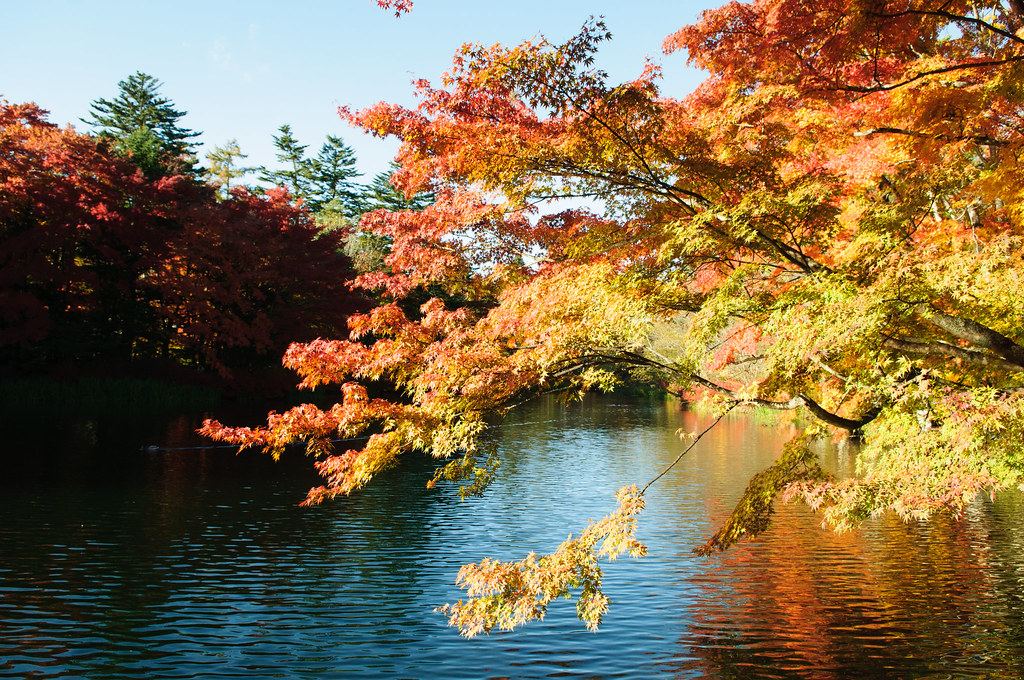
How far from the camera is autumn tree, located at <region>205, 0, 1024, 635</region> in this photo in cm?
579

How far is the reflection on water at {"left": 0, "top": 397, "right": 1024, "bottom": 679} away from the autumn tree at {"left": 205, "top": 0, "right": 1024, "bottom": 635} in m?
1.16

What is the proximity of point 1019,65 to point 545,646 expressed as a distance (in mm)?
6777

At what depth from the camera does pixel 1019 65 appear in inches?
247

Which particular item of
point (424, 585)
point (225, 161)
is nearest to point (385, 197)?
point (225, 161)

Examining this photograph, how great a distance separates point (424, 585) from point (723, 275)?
16.8 feet

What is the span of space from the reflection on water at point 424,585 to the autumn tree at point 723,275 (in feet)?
3.80

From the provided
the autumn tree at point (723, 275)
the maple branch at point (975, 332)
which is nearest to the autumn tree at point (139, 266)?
the autumn tree at point (723, 275)

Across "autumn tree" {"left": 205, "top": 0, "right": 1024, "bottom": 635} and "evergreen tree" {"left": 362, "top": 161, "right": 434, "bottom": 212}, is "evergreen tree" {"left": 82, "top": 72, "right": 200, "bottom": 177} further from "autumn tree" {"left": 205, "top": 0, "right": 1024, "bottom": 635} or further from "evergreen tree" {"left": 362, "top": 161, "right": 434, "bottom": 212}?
"autumn tree" {"left": 205, "top": 0, "right": 1024, "bottom": 635}

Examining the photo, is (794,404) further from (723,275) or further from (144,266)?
(144,266)

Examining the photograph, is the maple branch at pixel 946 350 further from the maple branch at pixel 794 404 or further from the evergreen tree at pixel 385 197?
the evergreen tree at pixel 385 197

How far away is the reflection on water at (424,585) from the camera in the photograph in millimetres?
6629

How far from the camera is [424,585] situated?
8.84 m

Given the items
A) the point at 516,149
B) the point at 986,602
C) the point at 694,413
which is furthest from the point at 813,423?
the point at 694,413

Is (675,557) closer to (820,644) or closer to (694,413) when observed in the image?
(820,644)
